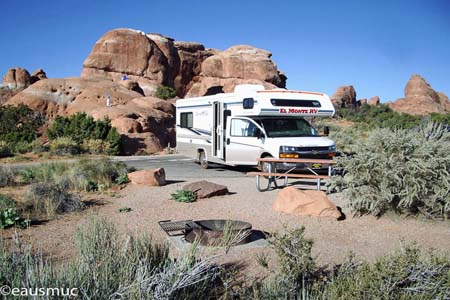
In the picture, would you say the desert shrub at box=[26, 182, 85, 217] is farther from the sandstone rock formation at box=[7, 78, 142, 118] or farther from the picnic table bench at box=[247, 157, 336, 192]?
the sandstone rock formation at box=[7, 78, 142, 118]

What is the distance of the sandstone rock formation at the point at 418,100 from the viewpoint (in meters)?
61.3

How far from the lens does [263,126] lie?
44.9 feet

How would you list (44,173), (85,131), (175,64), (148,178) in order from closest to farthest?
(148,178)
(44,173)
(85,131)
(175,64)

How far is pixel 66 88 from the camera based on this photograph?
3638cm

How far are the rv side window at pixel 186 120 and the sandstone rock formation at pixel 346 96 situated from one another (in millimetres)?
57760

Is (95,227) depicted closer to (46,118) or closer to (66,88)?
(46,118)

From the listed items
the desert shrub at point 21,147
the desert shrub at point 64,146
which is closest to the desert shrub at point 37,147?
the desert shrub at point 21,147

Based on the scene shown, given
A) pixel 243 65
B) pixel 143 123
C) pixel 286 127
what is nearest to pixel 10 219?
pixel 286 127

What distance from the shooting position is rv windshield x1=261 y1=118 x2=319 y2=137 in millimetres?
13594

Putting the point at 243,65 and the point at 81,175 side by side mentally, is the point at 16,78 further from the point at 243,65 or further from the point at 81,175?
the point at 81,175

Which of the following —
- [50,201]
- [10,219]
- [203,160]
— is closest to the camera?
[10,219]

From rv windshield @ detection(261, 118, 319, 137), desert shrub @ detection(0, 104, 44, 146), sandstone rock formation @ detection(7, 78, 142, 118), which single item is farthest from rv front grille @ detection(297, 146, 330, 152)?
sandstone rock formation @ detection(7, 78, 142, 118)

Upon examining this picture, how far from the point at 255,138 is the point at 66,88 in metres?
27.5

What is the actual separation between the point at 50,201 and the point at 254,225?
392 cm
